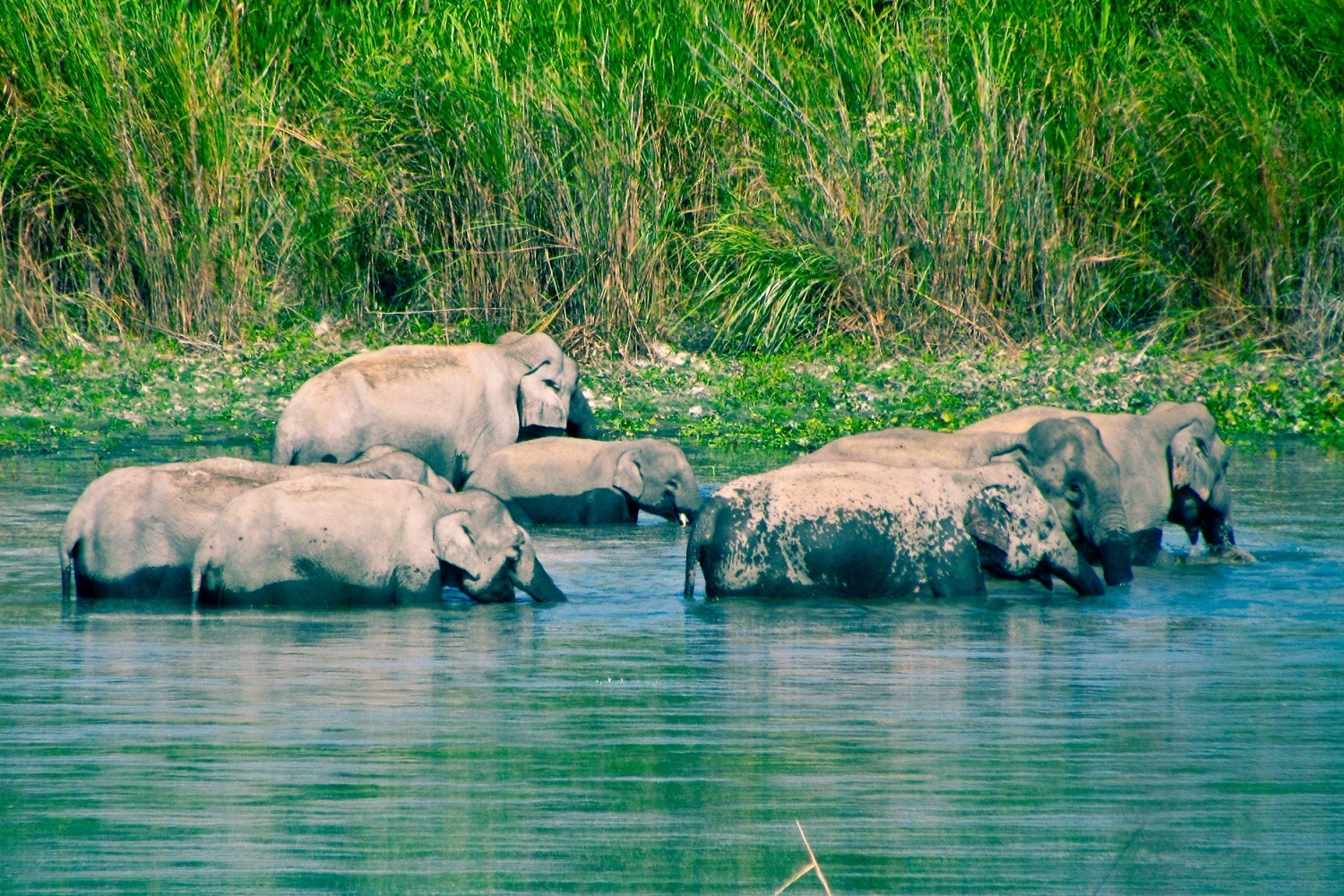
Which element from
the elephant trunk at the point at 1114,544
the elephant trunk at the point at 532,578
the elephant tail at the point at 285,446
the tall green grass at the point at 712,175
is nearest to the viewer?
the elephant trunk at the point at 532,578

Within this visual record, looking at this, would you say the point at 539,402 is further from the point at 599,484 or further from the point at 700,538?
the point at 700,538

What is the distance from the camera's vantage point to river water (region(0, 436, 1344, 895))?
4.98 metres

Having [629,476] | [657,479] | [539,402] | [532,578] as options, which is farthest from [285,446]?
[532,578]

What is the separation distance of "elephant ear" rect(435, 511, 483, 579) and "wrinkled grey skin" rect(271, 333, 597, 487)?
11.6ft

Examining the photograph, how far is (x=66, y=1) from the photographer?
18219 mm

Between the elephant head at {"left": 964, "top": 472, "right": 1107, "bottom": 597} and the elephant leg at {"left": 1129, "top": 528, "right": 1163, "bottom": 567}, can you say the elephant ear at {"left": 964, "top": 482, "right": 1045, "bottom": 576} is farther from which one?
the elephant leg at {"left": 1129, "top": 528, "right": 1163, "bottom": 567}

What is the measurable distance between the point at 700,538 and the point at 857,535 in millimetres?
636

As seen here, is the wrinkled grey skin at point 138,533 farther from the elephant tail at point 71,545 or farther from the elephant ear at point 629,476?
the elephant ear at point 629,476

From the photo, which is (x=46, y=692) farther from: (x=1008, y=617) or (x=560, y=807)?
(x=1008, y=617)

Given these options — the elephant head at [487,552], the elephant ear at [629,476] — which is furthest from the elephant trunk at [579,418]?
the elephant head at [487,552]

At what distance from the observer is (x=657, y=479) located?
1138 cm

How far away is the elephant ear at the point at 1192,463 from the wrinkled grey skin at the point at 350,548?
3.36 m

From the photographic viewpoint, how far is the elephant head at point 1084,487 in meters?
9.46

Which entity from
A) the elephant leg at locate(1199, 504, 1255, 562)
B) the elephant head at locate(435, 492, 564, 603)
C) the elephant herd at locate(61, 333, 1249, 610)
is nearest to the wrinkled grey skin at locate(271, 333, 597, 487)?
the elephant herd at locate(61, 333, 1249, 610)
